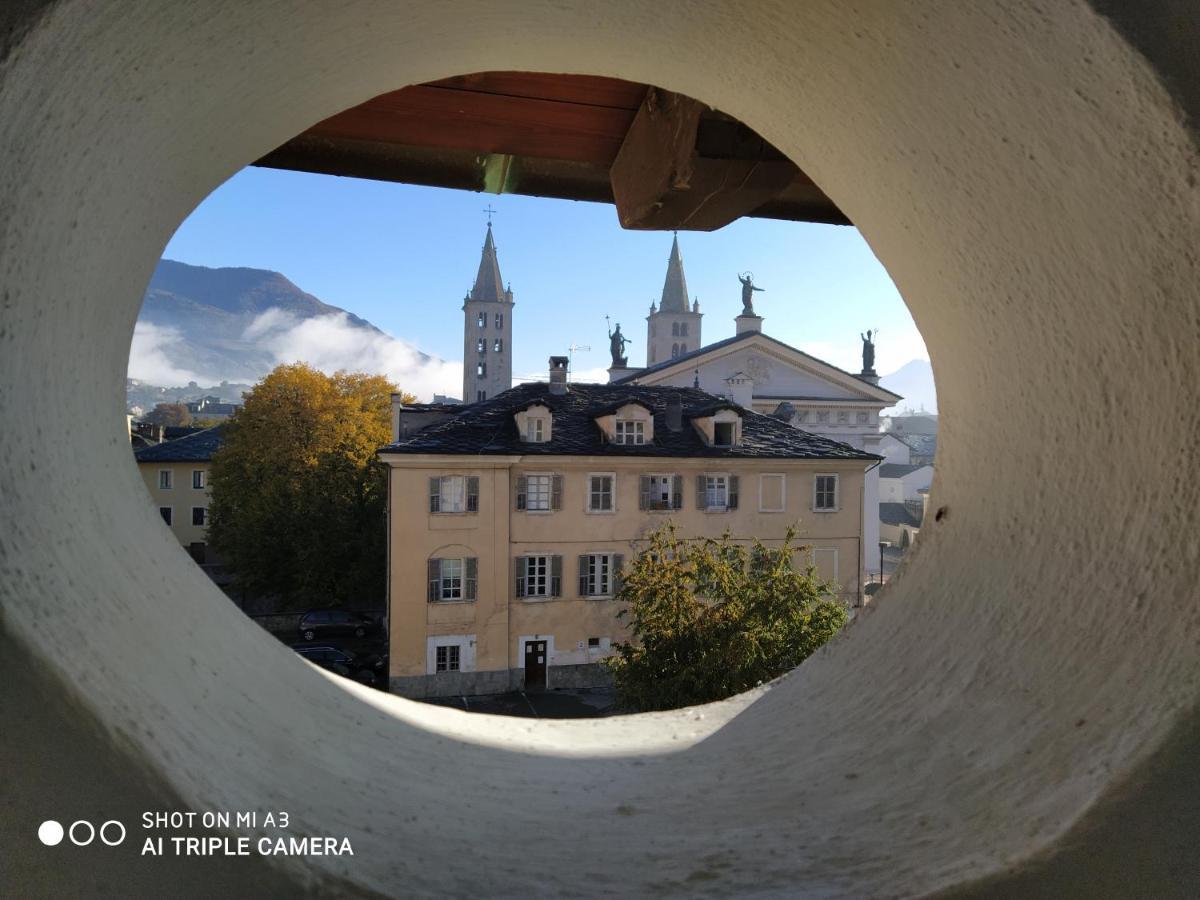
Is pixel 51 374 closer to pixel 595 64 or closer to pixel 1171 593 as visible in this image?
pixel 595 64

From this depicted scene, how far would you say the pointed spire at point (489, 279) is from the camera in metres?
71.4

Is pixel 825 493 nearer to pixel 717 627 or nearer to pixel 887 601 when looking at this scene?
pixel 717 627

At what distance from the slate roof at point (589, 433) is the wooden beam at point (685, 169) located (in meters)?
14.0

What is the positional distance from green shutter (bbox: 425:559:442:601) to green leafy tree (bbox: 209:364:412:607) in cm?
713

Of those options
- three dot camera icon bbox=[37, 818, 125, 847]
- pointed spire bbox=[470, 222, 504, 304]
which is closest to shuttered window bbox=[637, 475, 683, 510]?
three dot camera icon bbox=[37, 818, 125, 847]

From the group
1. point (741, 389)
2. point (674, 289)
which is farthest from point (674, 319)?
point (741, 389)

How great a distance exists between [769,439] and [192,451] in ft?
83.1

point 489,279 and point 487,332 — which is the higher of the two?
point 489,279

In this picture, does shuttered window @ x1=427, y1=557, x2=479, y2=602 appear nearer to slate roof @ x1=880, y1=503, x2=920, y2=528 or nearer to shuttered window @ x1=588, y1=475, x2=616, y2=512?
shuttered window @ x1=588, y1=475, x2=616, y2=512

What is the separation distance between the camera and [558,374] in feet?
64.4

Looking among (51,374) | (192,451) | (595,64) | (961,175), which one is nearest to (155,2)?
(51,374)

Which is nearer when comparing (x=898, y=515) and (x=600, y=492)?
(x=600, y=492)

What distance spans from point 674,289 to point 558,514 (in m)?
54.9

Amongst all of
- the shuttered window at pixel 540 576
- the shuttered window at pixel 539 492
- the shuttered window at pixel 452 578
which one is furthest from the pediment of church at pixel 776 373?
the shuttered window at pixel 452 578
